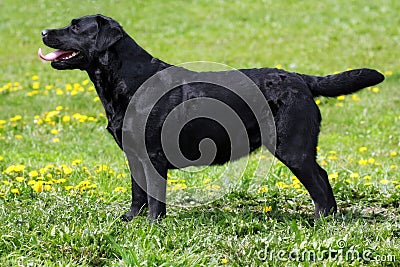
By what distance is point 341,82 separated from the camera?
488cm

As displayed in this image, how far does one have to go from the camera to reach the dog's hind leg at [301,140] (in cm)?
471

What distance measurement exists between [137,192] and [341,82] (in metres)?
1.80

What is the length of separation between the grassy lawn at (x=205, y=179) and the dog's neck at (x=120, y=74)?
767mm

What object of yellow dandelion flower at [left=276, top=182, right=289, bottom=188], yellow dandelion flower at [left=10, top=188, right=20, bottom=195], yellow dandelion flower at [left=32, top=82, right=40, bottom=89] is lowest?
yellow dandelion flower at [left=10, top=188, right=20, bottom=195]

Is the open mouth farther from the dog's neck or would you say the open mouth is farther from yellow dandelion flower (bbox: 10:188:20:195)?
yellow dandelion flower (bbox: 10:188:20:195)

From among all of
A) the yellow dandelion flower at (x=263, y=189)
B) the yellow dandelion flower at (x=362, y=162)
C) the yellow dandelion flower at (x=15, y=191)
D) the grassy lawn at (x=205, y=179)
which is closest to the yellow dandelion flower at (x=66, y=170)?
the grassy lawn at (x=205, y=179)

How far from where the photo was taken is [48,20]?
50.1ft

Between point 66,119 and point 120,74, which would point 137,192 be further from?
point 66,119

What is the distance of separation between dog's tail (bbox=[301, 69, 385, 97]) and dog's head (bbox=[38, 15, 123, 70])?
1.52 m

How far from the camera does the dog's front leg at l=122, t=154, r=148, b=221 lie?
4.95 meters

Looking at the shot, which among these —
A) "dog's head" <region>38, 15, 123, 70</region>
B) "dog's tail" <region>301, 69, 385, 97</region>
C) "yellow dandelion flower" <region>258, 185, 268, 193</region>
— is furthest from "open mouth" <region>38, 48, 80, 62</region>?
"yellow dandelion flower" <region>258, 185, 268, 193</region>

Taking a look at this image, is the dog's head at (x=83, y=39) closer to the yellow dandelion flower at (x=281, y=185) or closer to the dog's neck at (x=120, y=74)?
the dog's neck at (x=120, y=74)

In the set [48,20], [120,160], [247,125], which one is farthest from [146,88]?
[48,20]

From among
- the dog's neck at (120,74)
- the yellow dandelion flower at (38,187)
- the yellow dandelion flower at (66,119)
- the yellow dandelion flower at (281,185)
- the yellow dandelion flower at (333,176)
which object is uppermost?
the dog's neck at (120,74)
